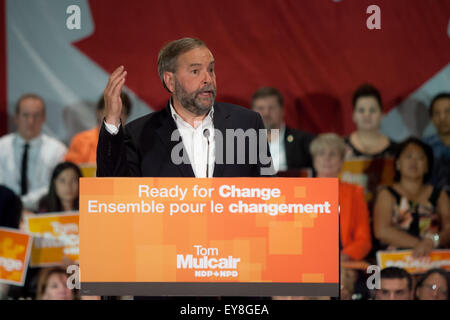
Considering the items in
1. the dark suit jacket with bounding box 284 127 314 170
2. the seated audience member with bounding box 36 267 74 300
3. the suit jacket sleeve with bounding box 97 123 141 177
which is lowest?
the seated audience member with bounding box 36 267 74 300

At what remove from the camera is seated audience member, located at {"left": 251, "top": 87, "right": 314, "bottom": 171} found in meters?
4.32

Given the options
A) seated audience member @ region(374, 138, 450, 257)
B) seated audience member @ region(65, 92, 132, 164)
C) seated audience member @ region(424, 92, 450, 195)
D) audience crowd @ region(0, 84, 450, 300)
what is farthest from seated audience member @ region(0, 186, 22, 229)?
seated audience member @ region(424, 92, 450, 195)

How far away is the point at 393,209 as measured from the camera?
4.38 m

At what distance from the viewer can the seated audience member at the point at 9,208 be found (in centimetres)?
444

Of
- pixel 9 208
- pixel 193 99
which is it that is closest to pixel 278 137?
pixel 193 99

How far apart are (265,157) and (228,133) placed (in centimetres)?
20

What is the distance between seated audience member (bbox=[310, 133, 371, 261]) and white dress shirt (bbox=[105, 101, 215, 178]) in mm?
1226

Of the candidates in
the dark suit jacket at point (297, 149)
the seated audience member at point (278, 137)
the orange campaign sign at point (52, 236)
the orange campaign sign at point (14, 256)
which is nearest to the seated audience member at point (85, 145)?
the orange campaign sign at point (52, 236)

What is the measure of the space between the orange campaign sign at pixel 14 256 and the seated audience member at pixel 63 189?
25cm

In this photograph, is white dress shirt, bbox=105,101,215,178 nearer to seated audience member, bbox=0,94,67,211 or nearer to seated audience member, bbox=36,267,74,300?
seated audience member, bbox=36,267,74,300

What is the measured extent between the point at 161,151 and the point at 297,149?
1466mm

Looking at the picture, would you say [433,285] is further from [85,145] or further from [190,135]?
[85,145]

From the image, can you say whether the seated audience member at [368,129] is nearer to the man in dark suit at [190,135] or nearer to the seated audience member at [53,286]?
the man in dark suit at [190,135]

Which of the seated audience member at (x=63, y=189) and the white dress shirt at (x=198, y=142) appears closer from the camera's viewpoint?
the white dress shirt at (x=198, y=142)
